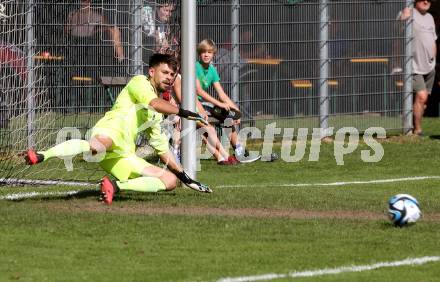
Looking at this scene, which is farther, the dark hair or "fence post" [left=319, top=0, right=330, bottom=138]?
"fence post" [left=319, top=0, right=330, bottom=138]

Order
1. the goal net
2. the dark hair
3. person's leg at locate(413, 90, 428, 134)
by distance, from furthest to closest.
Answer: person's leg at locate(413, 90, 428, 134)
the goal net
the dark hair

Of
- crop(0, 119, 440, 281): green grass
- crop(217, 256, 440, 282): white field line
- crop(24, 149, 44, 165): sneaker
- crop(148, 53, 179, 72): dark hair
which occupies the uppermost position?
crop(148, 53, 179, 72): dark hair

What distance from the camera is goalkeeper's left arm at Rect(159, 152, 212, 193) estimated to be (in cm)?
1261

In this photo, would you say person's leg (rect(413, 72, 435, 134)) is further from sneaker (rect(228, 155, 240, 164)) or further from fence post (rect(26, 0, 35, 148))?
fence post (rect(26, 0, 35, 148))

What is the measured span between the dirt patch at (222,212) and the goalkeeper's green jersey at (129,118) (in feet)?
2.50

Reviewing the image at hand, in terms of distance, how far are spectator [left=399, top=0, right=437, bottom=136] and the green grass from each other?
7.68 meters

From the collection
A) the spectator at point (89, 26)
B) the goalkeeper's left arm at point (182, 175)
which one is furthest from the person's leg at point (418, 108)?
the goalkeeper's left arm at point (182, 175)

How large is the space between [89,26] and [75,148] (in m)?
5.45

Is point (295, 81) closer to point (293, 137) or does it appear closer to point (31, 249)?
point (293, 137)

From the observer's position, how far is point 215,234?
9938mm

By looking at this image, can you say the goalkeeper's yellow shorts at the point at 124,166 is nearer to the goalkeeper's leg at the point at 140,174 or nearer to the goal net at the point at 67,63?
the goalkeeper's leg at the point at 140,174

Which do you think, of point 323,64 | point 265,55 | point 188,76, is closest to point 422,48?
point 323,64

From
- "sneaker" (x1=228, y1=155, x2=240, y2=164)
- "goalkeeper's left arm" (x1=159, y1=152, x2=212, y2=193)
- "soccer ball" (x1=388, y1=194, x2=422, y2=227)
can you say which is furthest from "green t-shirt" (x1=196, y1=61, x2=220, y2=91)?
"soccer ball" (x1=388, y1=194, x2=422, y2=227)

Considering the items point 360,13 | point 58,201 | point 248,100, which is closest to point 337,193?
point 58,201
